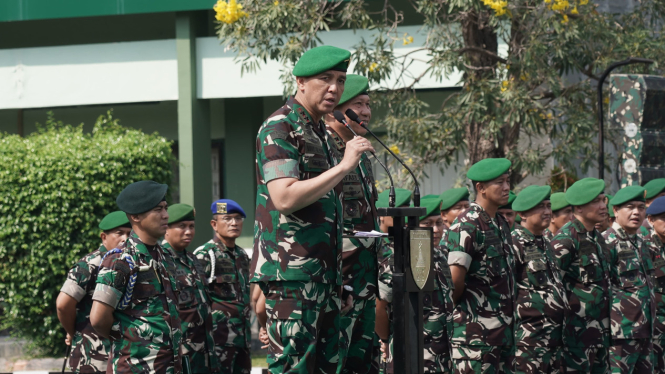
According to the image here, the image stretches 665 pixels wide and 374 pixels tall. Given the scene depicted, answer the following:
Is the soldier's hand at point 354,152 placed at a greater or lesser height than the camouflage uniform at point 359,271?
greater

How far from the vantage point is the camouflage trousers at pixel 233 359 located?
7613mm

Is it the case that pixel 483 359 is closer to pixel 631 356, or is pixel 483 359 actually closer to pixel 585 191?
pixel 585 191

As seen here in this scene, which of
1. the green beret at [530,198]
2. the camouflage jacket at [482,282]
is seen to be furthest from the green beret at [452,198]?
the camouflage jacket at [482,282]

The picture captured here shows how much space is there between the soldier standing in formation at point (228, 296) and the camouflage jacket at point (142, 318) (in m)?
2.43

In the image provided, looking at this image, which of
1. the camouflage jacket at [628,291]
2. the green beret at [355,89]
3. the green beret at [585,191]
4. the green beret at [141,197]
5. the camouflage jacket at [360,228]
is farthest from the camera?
the camouflage jacket at [628,291]

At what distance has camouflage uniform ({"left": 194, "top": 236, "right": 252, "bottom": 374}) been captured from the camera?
7.63m

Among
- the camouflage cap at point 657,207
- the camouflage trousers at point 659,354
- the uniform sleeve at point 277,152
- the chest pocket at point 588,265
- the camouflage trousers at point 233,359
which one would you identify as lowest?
the camouflage trousers at point 659,354

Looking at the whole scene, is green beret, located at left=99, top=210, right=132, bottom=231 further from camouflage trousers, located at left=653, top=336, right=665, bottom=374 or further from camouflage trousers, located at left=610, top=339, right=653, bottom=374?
camouflage trousers, located at left=653, top=336, right=665, bottom=374

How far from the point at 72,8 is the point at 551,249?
956cm

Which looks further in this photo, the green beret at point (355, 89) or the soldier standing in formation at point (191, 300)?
the soldier standing in formation at point (191, 300)

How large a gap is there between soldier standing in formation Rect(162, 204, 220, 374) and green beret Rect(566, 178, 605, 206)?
3142 mm

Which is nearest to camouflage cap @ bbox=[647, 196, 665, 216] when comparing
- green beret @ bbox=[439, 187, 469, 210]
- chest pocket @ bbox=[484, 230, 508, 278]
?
green beret @ bbox=[439, 187, 469, 210]

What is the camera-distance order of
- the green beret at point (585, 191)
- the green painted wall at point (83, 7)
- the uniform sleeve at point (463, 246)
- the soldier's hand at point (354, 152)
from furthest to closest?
the green painted wall at point (83, 7)
the green beret at point (585, 191)
the uniform sleeve at point (463, 246)
the soldier's hand at point (354, 152)

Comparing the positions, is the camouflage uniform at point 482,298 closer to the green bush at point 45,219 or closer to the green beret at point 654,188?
the green beret at point 654,188
